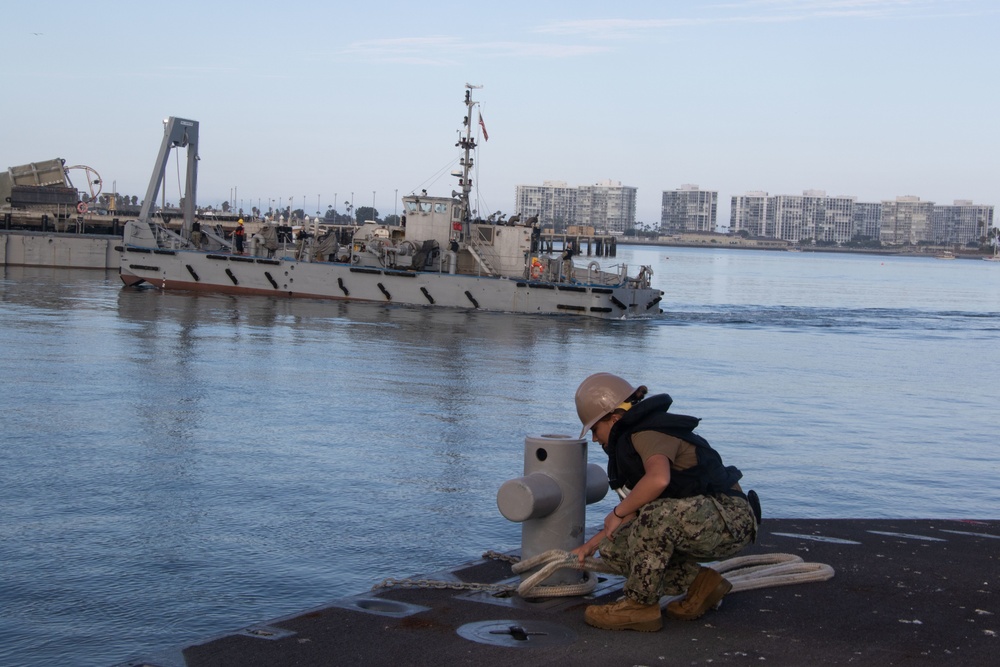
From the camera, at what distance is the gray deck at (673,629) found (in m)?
4.73

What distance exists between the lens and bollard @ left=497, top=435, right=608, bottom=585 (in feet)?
18.9

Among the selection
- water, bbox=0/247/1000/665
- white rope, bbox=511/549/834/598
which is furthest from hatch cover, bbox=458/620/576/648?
water, bbox=0/247/1000/665

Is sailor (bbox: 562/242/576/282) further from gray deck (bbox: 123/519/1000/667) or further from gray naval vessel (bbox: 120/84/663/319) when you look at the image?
gray deck (bbox: 123/519/1000/667)

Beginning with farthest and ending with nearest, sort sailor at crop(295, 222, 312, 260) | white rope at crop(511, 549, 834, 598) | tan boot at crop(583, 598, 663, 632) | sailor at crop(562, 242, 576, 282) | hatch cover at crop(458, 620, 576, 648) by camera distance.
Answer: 1. sailor at crop(295, 222, 312, 260)
2. sailor at crop(562, 242, 576, 282)
3. white rope at crop(511, 549, 834, 598)
4. tan boot at crop(583, 598, 663, 632)
5. hatch cover at crop(458, 620, 576, 648)

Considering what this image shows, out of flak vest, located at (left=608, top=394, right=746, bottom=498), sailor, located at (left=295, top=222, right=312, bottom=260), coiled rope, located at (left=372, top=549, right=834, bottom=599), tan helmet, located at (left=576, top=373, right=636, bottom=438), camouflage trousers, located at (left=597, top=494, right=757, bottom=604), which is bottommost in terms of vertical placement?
coiled rope, located at (left=372, top=549, right=834, bottom=599)

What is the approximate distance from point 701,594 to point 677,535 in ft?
1.30

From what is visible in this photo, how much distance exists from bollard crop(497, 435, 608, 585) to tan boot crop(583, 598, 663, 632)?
0.63 meters

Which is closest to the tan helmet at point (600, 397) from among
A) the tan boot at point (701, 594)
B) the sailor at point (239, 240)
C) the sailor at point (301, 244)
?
the tan boot at point (701, 594)

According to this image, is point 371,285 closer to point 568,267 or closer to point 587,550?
point 568,267

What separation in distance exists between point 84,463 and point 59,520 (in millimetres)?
2215

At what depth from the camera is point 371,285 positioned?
3803 cm

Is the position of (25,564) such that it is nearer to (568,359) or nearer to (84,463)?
(84,463)

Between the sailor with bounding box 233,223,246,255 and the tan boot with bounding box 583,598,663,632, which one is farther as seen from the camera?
the sailor with bounding box 233,223,246,255

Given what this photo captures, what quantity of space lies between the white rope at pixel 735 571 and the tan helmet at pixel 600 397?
787mm
